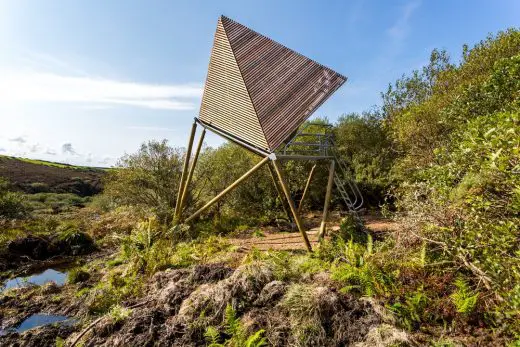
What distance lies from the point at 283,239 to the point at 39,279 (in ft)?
33.6

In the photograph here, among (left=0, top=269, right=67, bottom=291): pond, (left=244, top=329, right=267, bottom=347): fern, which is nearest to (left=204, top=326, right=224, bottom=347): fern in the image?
(left=244, top=329, right=267, bottom=347): fern

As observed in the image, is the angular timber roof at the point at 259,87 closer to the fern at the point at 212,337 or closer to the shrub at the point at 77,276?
the fern at the point at 212,337

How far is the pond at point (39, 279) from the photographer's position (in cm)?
1175

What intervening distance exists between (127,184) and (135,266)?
299 inches

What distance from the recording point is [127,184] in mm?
17641

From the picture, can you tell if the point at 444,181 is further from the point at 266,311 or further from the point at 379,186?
the point at 379,186

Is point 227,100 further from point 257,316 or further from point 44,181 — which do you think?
point 44,181

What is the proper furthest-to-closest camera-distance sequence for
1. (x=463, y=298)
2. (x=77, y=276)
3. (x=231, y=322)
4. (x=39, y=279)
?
1. (x=39, y=279)
2. (x=77, y=276)
3. (x=231, y=322)
4. (x=463, y=298)

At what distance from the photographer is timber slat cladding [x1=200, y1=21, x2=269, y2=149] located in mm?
11742

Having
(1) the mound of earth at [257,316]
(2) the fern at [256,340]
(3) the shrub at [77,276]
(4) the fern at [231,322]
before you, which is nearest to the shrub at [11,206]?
(3) the shrub at [77,276]

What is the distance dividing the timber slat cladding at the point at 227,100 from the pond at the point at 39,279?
28.9 feet

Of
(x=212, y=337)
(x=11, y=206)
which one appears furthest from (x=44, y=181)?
(x=212, y=337)

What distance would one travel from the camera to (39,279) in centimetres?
1276

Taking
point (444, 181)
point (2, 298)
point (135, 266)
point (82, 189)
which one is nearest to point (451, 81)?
point (444, 181)
